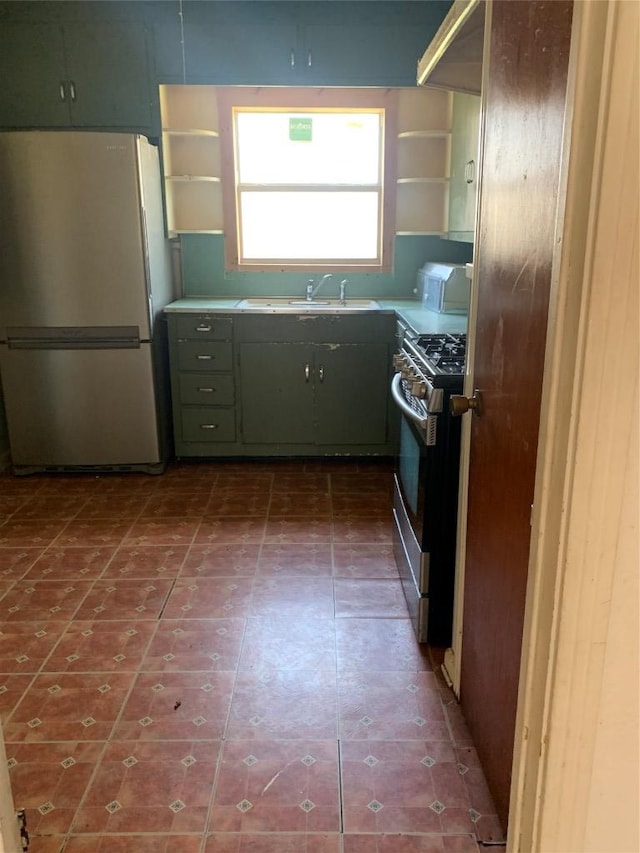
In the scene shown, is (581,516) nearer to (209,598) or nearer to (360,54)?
(209,598)

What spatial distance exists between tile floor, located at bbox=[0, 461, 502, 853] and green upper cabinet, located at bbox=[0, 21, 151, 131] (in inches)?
84.8

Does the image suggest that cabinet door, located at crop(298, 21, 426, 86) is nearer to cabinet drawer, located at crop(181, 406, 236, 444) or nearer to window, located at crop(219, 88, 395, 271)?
window, located at crop(219, 88, 395, 271)

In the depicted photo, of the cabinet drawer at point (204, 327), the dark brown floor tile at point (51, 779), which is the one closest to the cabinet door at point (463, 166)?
the cabinet drawer at point (204, 327)

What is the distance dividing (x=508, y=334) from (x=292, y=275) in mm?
2885

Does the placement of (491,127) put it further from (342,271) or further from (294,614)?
(342,271)

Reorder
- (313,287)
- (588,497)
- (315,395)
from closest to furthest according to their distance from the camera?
(588,497), (315,395), (313,287)

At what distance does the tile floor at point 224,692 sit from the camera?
1.45m

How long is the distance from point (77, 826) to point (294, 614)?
0.96m

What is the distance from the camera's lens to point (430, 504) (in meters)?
1.96

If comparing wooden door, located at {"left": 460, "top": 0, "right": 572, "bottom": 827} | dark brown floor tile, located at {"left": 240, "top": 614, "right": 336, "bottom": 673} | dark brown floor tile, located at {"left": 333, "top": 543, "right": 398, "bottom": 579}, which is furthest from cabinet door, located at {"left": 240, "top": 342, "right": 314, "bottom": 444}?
wooden door, located at {"left": 460, "top": 0, "right": 572, "bottom": 827}

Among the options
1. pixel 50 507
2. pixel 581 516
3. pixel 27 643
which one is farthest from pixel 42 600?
pixel 581 516

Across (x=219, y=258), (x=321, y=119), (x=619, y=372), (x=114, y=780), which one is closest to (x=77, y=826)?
(x=114, y=780)

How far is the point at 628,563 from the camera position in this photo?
2.76 feet

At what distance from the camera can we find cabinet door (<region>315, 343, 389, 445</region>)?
3.61 m
